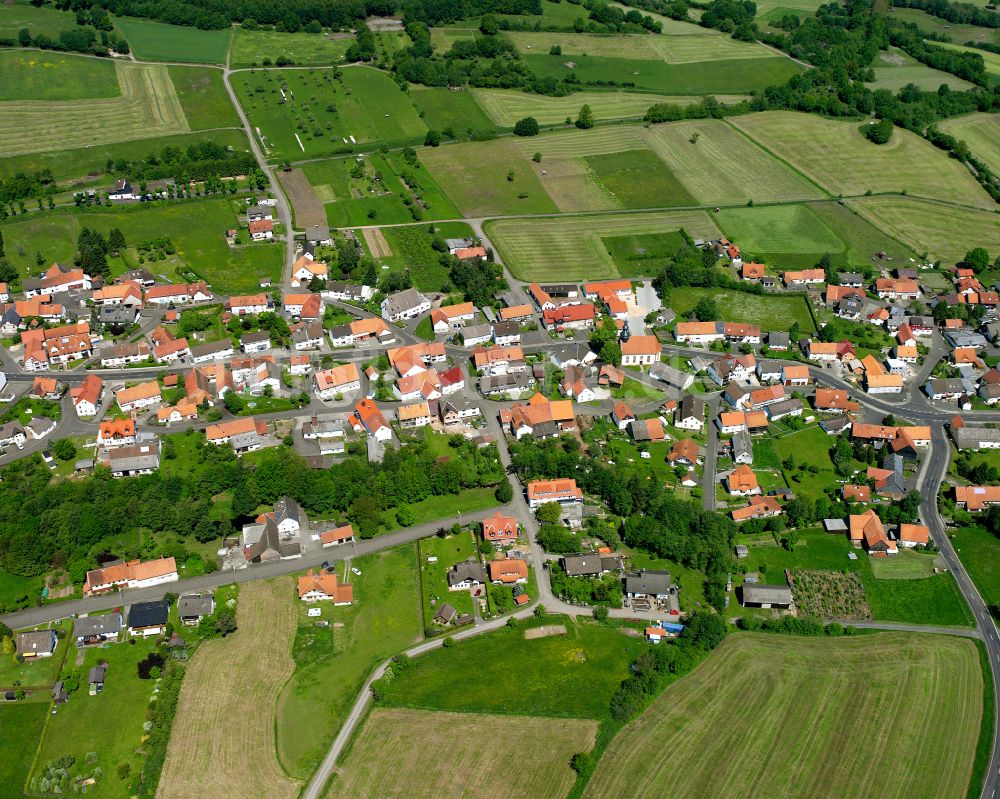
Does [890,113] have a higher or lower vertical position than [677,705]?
higher

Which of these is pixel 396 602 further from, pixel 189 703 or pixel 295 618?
pixel 189 703

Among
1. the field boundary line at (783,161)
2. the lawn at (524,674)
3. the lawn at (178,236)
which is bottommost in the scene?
the lawn at (524,674)

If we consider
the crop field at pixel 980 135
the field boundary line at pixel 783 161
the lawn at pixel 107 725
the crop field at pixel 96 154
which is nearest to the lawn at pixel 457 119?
the crop field at pixel 96 154

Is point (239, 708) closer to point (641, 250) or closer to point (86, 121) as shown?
point (641, 250)

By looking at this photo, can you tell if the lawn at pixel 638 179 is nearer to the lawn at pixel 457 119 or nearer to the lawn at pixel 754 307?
the lawn at pixel 457 119

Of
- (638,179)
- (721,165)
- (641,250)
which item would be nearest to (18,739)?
(641,250)

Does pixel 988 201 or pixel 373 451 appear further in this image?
pixel 988 201

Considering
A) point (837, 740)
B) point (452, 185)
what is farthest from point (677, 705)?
point (452, 185)

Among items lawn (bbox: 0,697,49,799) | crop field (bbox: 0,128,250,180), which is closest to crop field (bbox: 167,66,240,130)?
crop field (bbox: 0,128,250,180)
